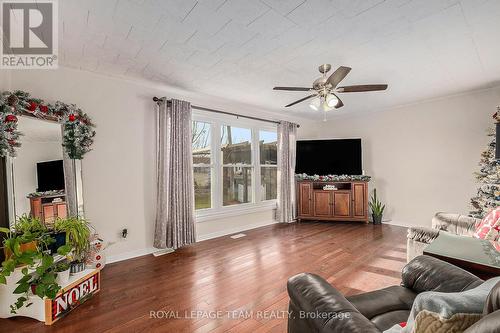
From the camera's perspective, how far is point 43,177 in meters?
2.43

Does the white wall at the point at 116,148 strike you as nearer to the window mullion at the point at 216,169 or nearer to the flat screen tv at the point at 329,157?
the window mullion at the point at 216,169

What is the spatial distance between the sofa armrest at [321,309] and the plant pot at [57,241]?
219 centimetres

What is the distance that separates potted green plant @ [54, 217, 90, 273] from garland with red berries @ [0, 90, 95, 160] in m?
0.81

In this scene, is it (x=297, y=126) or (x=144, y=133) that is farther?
(x=297, y=126)

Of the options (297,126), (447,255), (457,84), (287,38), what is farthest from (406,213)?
(287,38)

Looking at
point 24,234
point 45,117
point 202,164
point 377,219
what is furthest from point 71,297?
point 377,219

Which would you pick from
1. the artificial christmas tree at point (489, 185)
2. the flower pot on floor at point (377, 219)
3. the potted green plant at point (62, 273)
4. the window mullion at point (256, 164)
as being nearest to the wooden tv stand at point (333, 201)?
the flower pot on floor at point (377, 219)

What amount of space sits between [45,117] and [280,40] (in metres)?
2.63

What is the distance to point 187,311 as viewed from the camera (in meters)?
2.00

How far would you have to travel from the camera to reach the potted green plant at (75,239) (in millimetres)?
2203

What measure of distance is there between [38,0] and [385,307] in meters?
3.06

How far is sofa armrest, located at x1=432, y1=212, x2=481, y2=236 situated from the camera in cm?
257

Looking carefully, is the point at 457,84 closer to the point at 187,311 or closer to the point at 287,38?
the point at 287,38

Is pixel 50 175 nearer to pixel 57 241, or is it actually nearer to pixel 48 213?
pixel 48 213
